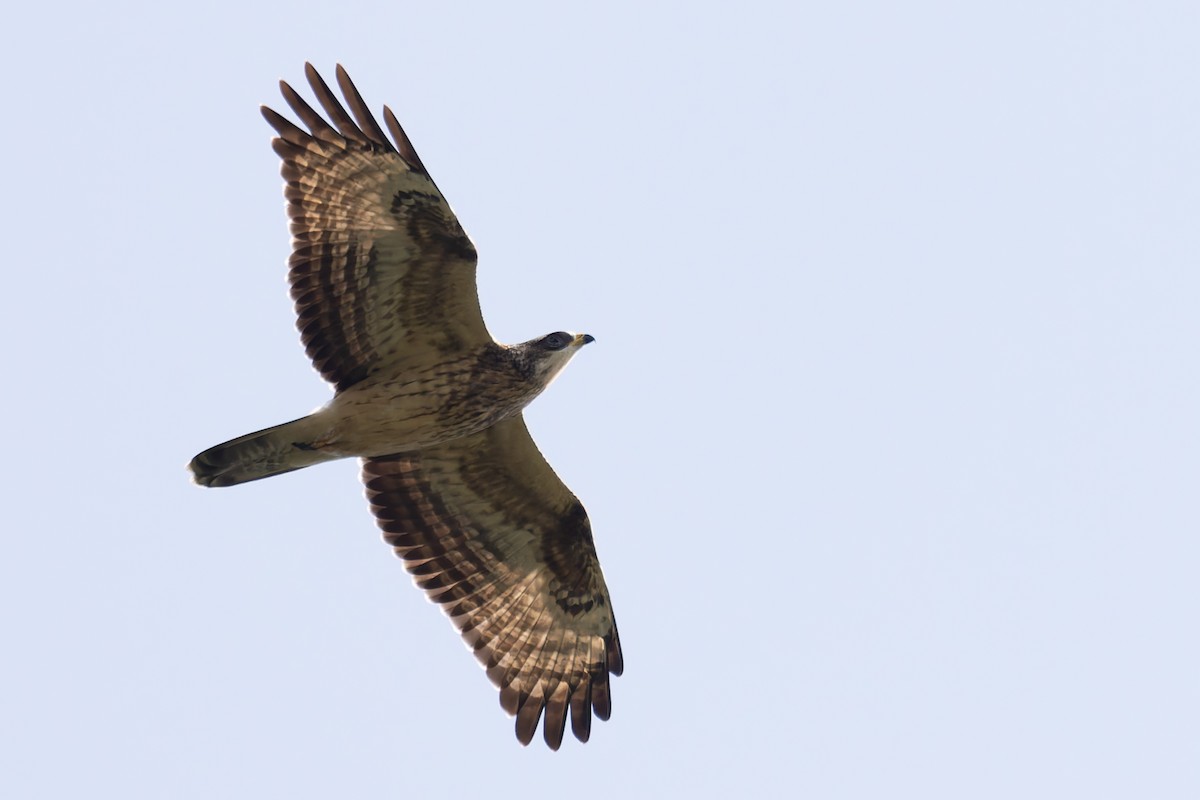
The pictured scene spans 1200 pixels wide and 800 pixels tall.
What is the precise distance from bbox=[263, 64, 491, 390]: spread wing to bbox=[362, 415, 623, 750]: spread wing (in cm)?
141

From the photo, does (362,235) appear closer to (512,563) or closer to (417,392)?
(417,392)

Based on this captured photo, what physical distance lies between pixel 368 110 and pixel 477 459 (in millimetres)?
3279

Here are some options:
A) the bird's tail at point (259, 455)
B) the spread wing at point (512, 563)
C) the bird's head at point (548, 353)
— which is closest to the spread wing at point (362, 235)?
the bird's head at point (548, 353)

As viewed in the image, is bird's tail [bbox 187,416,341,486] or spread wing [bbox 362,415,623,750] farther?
spread wing [bbox 362,415,623,750]

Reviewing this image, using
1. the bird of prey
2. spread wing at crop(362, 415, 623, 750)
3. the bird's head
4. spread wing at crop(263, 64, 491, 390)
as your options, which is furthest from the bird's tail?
the bird's head

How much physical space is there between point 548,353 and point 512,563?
238 cm

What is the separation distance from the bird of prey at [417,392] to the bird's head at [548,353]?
1 cm

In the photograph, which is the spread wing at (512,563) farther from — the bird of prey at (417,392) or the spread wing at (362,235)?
the spread wing at (362,235)

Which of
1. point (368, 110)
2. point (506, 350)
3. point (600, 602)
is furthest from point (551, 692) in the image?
point (368, 110)

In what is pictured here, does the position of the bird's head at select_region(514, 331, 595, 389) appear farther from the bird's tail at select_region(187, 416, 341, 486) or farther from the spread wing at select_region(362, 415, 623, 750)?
the bird's tail at select_region(187, 416, 341, 486)

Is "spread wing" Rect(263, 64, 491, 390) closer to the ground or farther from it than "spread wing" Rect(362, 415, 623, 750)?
farther from it

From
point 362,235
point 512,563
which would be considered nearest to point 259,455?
point 362,235

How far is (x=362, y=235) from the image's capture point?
45.0 ft

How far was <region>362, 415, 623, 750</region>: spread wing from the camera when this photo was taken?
49.1 feet
